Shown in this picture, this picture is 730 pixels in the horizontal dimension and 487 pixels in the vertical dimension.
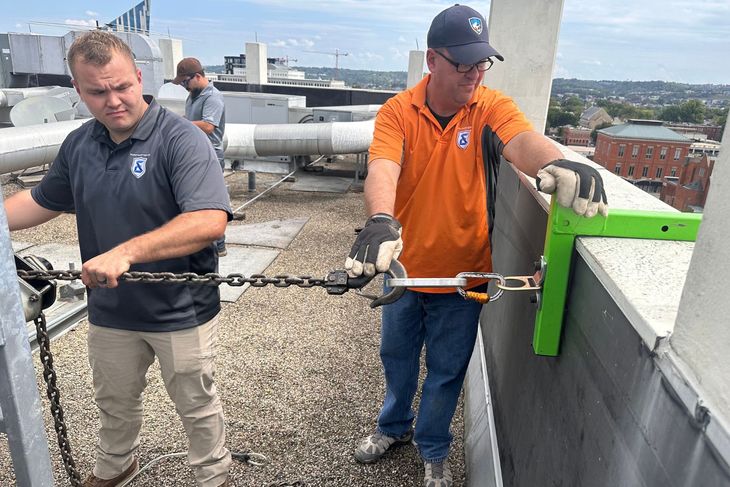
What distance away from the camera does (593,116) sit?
3.34 meters

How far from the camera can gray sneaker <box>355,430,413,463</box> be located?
9.91ft

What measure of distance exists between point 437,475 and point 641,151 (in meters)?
2.02

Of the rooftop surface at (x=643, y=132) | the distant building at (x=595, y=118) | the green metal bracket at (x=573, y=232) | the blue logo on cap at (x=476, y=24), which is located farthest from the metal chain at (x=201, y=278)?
the distant building at (x=595, y=118)

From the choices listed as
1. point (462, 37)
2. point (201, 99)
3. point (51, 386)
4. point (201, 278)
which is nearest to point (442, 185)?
point (462, 37)

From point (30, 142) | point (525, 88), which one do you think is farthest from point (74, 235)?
point (525, 88)

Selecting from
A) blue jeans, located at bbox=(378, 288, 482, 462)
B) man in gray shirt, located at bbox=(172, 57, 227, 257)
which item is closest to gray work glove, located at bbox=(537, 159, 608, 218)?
blue jeans, located at bbox=(378, 288, 482, 462)

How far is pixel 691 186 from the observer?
1686mm

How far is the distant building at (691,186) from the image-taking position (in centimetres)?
142

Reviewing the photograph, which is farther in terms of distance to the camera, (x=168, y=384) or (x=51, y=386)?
(x=168, y=384)

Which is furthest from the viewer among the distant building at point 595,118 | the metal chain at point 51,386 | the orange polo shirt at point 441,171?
the distant building at point 595,118

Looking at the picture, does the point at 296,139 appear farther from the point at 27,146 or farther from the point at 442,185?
the point at 442,185

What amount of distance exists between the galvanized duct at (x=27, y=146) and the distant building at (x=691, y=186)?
23.2 ft

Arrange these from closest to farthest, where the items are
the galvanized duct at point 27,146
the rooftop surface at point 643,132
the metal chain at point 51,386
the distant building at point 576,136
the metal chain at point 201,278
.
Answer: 1. the metal chain at point 201,278
2. the metal chain at point 51,386
3. the rooftop surface at point 643,132
4. the distant building at point 576,136
5. the galvanized duct at point 27,146

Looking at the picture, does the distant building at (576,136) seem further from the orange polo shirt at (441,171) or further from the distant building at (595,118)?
the orange polo shirt at (441,171)
